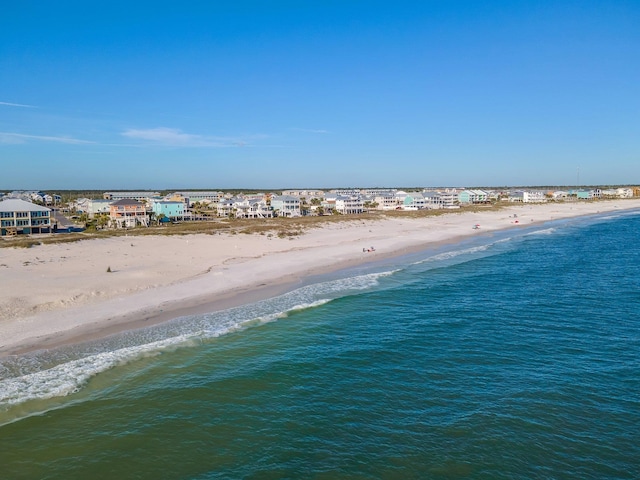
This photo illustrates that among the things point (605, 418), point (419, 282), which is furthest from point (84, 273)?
point (605, 418)

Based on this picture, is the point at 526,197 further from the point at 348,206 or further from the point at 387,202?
the point at 348,206

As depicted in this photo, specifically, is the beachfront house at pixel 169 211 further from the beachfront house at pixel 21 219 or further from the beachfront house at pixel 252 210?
the beachfront house at pixel 21 219

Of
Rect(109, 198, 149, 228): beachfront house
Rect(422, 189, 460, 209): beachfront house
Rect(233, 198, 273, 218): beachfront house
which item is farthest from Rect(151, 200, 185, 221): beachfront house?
Rect(422, 189, 460, 209): beachfront house

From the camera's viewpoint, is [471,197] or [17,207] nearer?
[17,207]

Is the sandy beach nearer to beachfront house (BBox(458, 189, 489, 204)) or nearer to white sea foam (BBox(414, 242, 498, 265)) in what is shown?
white sea foam (BBox(414, 242, 498, 265))

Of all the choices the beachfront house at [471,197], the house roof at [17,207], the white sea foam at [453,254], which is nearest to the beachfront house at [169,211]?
the house roof at [17,207]

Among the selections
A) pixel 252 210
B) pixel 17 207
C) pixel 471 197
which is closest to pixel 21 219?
pixel 17 207
